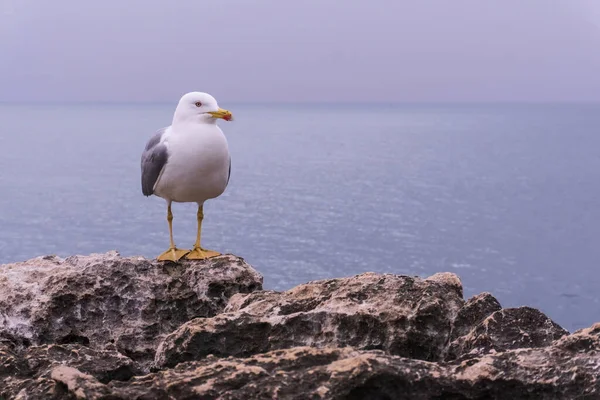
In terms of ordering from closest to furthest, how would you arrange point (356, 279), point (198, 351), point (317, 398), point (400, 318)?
point (317, 398) → point (198, 351) → point (400, 318) → point (356, 279)

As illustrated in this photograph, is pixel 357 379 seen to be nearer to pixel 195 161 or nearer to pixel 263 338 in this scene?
pixel 263 338

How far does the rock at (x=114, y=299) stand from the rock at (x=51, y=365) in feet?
4.58

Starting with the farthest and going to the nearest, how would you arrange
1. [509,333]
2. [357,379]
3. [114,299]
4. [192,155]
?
1. [192,155]
2. [114,299]
3. [509,333]
4. [357,379]

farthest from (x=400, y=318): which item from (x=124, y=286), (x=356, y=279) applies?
(x=124, y=286)

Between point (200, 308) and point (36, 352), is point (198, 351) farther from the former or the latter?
point (200, 308)

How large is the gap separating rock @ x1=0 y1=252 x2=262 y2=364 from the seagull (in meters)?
0.51

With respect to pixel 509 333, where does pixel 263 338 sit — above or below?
below

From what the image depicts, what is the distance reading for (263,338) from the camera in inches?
175

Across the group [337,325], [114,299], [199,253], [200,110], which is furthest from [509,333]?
[200,110]

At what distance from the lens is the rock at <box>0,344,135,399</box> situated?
406 cm

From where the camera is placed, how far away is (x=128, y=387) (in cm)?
355

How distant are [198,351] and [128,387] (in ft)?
2.54

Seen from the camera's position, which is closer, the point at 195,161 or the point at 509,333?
the point at 509,333

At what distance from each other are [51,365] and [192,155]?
3.00 metres
